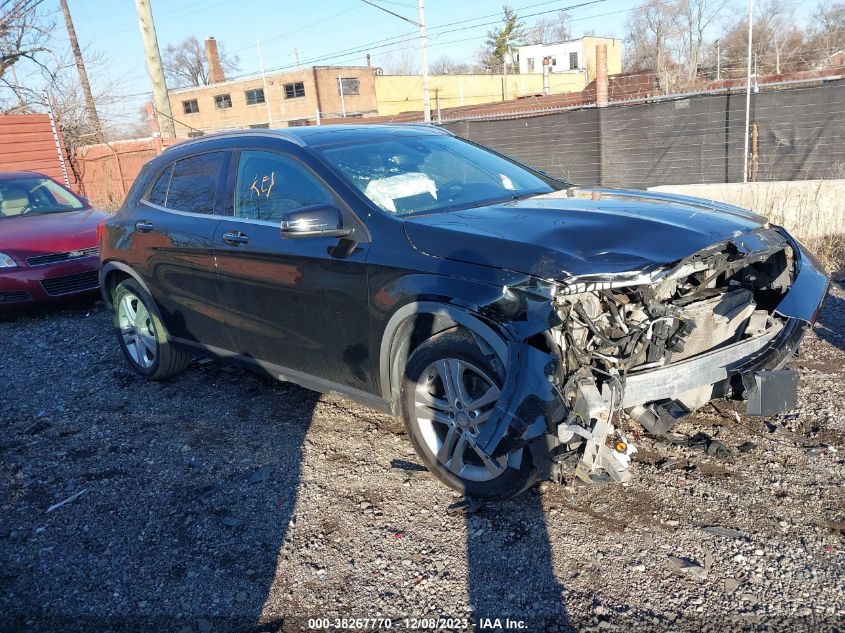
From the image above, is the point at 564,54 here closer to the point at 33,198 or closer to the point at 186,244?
the point at 33,198

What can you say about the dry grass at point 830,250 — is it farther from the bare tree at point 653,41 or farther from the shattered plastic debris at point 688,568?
the bare tree at point 653,41

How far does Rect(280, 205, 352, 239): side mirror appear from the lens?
3553 mm

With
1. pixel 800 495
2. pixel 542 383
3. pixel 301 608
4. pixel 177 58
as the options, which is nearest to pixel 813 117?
pixel 800 495

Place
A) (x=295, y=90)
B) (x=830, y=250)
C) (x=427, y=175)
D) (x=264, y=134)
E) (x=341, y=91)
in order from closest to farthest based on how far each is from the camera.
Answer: (x=427, y=175) < (x=264, y=134) < (x=830, y=250) < (x=341, y=91) < (x=295, y=90)

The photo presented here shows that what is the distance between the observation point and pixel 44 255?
308 inches

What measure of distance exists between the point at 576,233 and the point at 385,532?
168 cm

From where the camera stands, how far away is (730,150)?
1190 centimetres

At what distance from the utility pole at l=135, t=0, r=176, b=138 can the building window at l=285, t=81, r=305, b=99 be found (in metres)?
34.2

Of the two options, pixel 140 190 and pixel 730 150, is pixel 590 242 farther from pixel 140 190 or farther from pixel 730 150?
pixel 730 150

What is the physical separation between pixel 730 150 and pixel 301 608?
37.8 ft

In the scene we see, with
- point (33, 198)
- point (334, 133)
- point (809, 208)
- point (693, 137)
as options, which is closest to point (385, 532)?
point (334, 133)

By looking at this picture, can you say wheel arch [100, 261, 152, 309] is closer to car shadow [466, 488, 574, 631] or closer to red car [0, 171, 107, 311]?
red car [0, 171, 107, 311]

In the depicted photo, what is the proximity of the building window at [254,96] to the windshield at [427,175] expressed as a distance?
51.0 meters

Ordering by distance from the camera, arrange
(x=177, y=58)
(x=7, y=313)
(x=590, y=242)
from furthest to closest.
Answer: (x=177, y=58)
(x=7, y=313)
(x=590, y=242)
